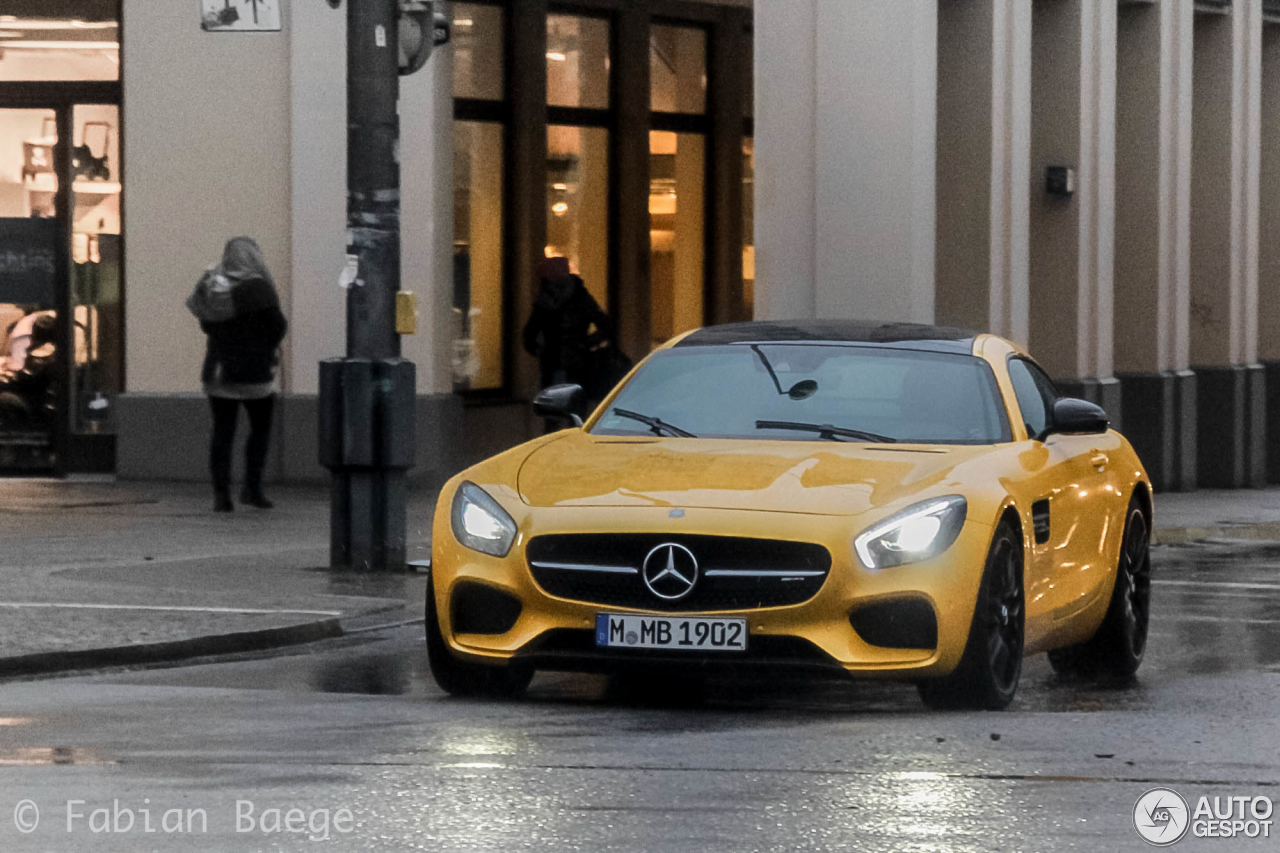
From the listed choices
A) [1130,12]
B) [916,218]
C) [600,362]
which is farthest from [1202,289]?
[600,362]

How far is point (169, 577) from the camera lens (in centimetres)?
1248

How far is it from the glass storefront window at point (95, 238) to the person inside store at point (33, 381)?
0.63ft

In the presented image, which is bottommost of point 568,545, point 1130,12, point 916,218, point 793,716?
point 793,716

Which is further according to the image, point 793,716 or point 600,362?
point 600,362

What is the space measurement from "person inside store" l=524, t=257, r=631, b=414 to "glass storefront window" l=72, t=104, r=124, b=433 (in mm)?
3238

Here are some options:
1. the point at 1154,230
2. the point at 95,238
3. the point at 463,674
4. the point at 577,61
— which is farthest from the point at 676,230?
the point at 463,674

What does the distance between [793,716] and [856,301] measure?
11.8 metres

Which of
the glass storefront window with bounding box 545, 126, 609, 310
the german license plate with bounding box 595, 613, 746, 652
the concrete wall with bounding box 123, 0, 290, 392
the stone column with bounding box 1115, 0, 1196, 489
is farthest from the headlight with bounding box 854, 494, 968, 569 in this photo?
the stone column with bounding box 1115, 0, 1196, 489

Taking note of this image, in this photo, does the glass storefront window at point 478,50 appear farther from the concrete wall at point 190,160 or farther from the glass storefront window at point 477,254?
the concrete wall at point 190,160

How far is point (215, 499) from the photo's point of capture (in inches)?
657

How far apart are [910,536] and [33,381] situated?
40.3 ft

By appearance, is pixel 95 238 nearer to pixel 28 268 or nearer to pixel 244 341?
pixel 28 268

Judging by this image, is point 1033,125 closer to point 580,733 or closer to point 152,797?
point 580,733

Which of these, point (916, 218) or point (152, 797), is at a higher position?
point (916, 218)
